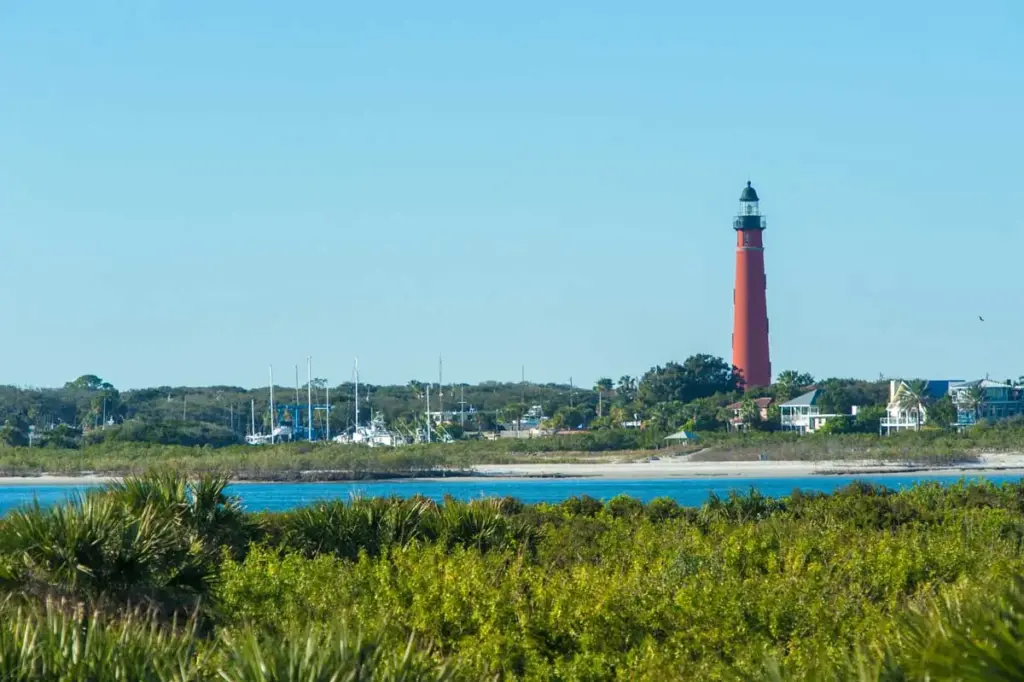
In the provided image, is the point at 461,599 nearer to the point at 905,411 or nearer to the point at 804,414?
the point at 905,411

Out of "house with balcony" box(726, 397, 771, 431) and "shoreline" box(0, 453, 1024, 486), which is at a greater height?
"house with balcony" box(726, 397, 771, 431)

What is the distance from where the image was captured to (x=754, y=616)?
54.5ft

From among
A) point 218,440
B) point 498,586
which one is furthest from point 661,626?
point 218,440

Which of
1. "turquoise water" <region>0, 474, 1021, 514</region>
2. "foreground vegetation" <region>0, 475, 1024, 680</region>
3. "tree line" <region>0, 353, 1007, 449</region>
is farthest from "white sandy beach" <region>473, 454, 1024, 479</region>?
"foreground vegetation" <region>0, 475, 1024, 680</region>

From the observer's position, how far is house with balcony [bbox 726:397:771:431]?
126 metres

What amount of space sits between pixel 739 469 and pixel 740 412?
2604cm

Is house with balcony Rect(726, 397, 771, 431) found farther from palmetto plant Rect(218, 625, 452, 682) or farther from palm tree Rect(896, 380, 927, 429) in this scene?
palmetto plant Rect(218, 625, 452, 682)

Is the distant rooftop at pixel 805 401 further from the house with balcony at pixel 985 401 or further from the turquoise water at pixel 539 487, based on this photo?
the turquoise water at pixel 539 487

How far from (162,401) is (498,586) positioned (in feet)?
535

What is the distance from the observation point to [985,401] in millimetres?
127562

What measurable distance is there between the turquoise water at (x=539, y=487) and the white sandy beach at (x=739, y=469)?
744 mm

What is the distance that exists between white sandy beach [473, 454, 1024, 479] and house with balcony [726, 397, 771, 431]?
19496mm

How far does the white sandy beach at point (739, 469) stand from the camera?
320 ft

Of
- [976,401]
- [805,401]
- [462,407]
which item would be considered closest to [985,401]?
[976,401]
